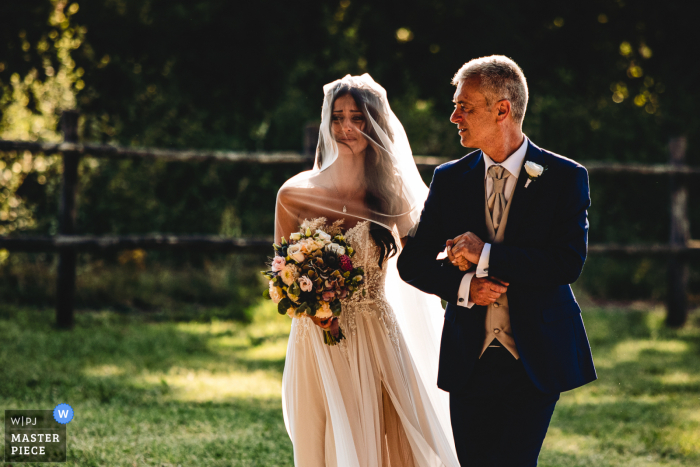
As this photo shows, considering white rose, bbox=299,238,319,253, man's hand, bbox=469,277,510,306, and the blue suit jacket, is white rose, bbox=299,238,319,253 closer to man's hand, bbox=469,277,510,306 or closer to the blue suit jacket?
the blue suit jacket

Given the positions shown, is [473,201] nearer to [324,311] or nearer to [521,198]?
[521,198]

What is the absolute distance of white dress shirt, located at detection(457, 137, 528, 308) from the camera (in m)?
2.51

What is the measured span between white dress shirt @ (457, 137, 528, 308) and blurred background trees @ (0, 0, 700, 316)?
7.27 m

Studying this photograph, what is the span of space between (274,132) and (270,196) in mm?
1165

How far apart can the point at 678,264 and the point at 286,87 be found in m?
6.57

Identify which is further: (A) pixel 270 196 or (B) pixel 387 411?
(A) pixel 270 196

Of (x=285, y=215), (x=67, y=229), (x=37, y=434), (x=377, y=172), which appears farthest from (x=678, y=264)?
(x=37, y=434)

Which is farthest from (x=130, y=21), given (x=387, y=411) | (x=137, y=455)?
(x=387, y=411)

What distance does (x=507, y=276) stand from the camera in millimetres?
2471

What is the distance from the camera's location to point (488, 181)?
266 cm

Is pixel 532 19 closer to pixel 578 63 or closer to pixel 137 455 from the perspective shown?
pixel 578 63

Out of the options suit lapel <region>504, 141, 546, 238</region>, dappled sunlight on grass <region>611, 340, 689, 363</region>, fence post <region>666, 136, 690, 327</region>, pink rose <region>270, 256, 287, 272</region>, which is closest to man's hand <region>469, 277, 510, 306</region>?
suit lapel <region>504, 141, 546, 238</region>

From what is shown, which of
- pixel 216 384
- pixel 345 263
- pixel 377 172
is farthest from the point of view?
pixel 216 384

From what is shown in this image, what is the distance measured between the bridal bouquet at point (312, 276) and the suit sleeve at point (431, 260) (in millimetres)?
316
